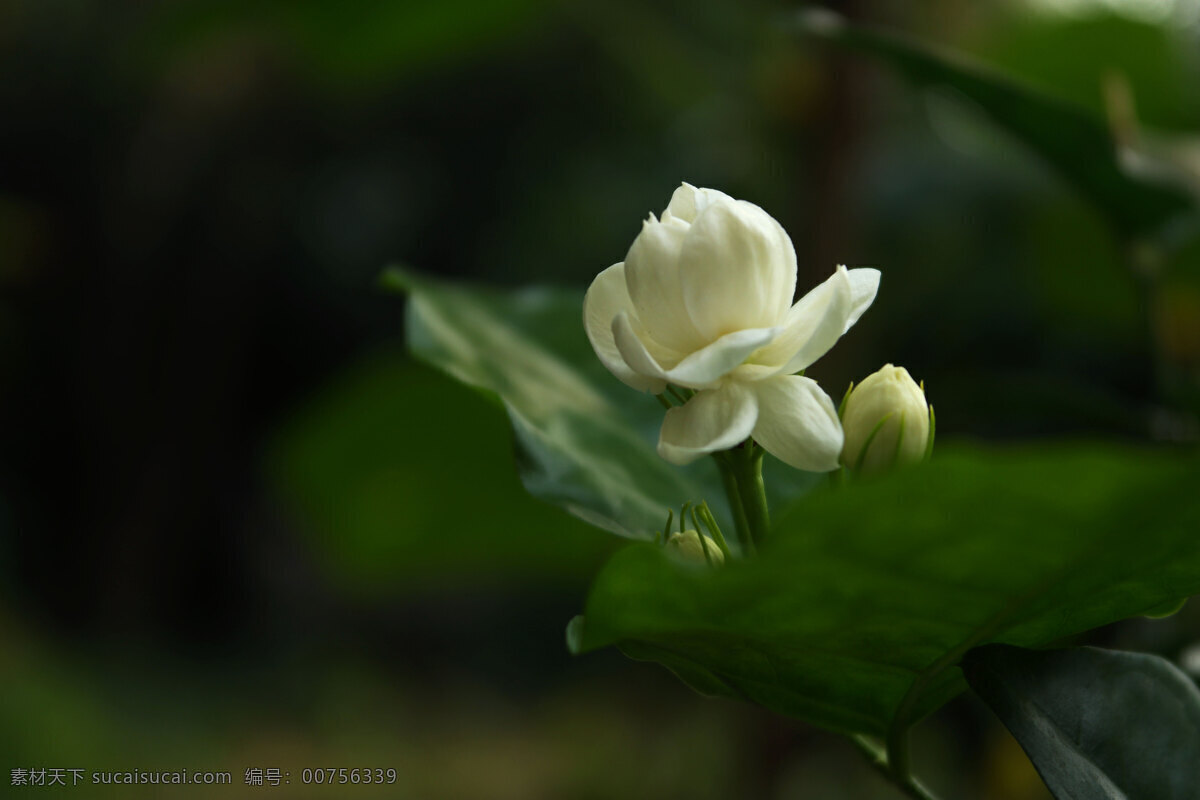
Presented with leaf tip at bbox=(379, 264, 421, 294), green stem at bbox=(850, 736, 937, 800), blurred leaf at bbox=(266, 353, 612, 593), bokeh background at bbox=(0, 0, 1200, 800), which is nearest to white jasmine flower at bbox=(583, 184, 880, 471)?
green stem at bbox=(850, 736, 937, 800)

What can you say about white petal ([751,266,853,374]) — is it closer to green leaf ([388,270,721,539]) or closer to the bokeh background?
green leaf ([388,270,721,539])

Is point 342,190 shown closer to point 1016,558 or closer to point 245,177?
point 245,177

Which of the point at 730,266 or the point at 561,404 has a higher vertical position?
the point at 730,266

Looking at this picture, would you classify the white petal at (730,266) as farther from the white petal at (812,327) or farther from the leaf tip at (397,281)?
the leaf tip at (397,281)

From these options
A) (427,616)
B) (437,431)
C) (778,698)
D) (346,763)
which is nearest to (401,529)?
(437,431)

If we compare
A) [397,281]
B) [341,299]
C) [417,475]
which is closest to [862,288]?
[397,281]

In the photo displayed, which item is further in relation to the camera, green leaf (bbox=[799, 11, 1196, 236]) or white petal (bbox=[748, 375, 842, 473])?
green leaf (bbox=[799, 11, 1196, 236])

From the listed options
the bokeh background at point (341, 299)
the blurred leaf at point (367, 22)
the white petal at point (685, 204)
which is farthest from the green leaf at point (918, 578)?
the blurred leaf at point (367, 22)

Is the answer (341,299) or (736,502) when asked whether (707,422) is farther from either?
(341,299)
